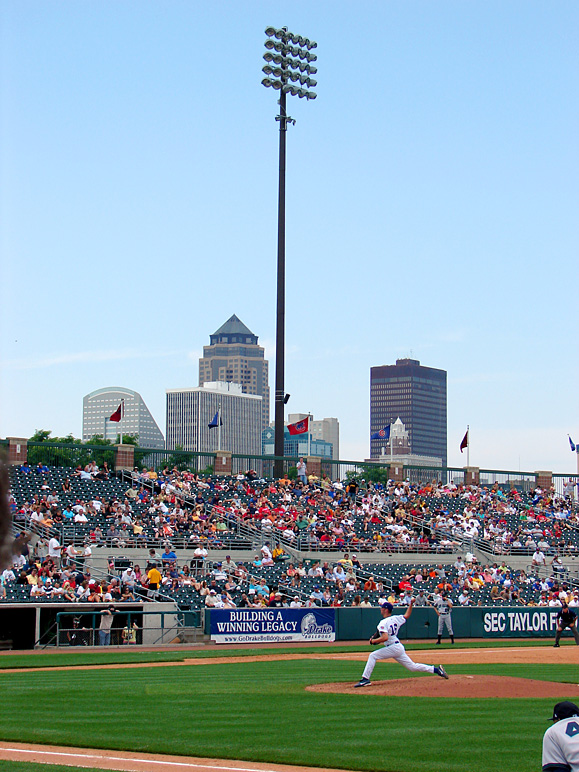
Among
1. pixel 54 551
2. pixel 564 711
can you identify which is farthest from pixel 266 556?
pixel 564 711

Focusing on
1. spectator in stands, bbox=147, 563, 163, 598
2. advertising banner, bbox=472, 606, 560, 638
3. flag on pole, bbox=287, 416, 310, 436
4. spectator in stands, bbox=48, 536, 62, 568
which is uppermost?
flag on pole, bbox=287, 416, 310, 436

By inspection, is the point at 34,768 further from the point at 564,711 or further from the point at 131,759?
the point at 564,711

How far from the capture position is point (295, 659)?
86.6 ft

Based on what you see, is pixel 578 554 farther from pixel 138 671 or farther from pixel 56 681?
pixel 56 681

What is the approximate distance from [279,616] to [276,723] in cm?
1750

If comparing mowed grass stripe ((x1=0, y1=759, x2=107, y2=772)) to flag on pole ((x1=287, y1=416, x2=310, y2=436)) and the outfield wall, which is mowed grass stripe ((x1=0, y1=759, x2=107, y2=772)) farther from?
flag on pole ((x1=287, y1=416, x2=310, y2=436))

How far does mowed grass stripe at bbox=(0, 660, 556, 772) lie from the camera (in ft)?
37.9

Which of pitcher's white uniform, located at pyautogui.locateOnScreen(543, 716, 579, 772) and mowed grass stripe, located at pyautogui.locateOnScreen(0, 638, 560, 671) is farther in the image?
mowed grass stripe, located at pyautogui.locateOnScreen(0, 638, 560, 671)

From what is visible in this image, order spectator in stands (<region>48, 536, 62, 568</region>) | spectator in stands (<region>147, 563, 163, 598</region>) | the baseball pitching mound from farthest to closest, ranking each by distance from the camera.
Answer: spectator in stands (<region>48, 536, 62, 568</region>)
spectator in stands (<region>147, 563, 163, 598</region>)
the baseball pitching mound

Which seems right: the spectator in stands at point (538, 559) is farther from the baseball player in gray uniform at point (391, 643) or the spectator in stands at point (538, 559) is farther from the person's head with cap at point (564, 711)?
the person's head with cap at point (564, 711)

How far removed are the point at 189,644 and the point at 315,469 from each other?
68.9 ft

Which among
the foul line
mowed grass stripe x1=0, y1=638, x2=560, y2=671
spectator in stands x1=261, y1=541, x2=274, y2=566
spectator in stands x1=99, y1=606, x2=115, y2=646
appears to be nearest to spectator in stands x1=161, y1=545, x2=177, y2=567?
spectator in stands x1=261, y1=541, x2=274, y2=566

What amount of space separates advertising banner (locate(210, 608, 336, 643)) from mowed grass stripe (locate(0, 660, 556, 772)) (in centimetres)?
1033

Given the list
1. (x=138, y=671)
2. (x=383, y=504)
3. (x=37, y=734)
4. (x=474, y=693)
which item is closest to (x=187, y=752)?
(x=37, y=734)
